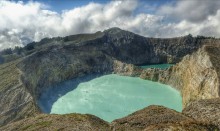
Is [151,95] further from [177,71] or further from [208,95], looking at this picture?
[208,95]

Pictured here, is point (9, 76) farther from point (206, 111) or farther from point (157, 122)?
point (206, 111)

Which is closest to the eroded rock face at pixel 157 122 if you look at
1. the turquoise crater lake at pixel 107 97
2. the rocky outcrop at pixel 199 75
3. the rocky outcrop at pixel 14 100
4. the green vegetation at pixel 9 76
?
the rocky outcrop at pixel 199 75

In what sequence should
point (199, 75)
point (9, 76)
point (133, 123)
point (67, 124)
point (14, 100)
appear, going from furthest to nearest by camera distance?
point (9, 76), point (14, 100), point (199, 75), point (67, 124), point (133, 123)

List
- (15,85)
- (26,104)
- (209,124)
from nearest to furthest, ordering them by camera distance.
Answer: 1. (209,124)
2. (26,104)
3. (15,85)

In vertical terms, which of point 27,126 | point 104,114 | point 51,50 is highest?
point 51,50

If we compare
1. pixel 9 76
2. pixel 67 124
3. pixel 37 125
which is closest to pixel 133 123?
pixel 67 124

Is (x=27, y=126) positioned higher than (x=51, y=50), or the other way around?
(x=51, y=50)

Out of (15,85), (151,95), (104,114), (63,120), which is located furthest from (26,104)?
(63,120)

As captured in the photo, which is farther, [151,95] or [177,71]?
[177,71]
